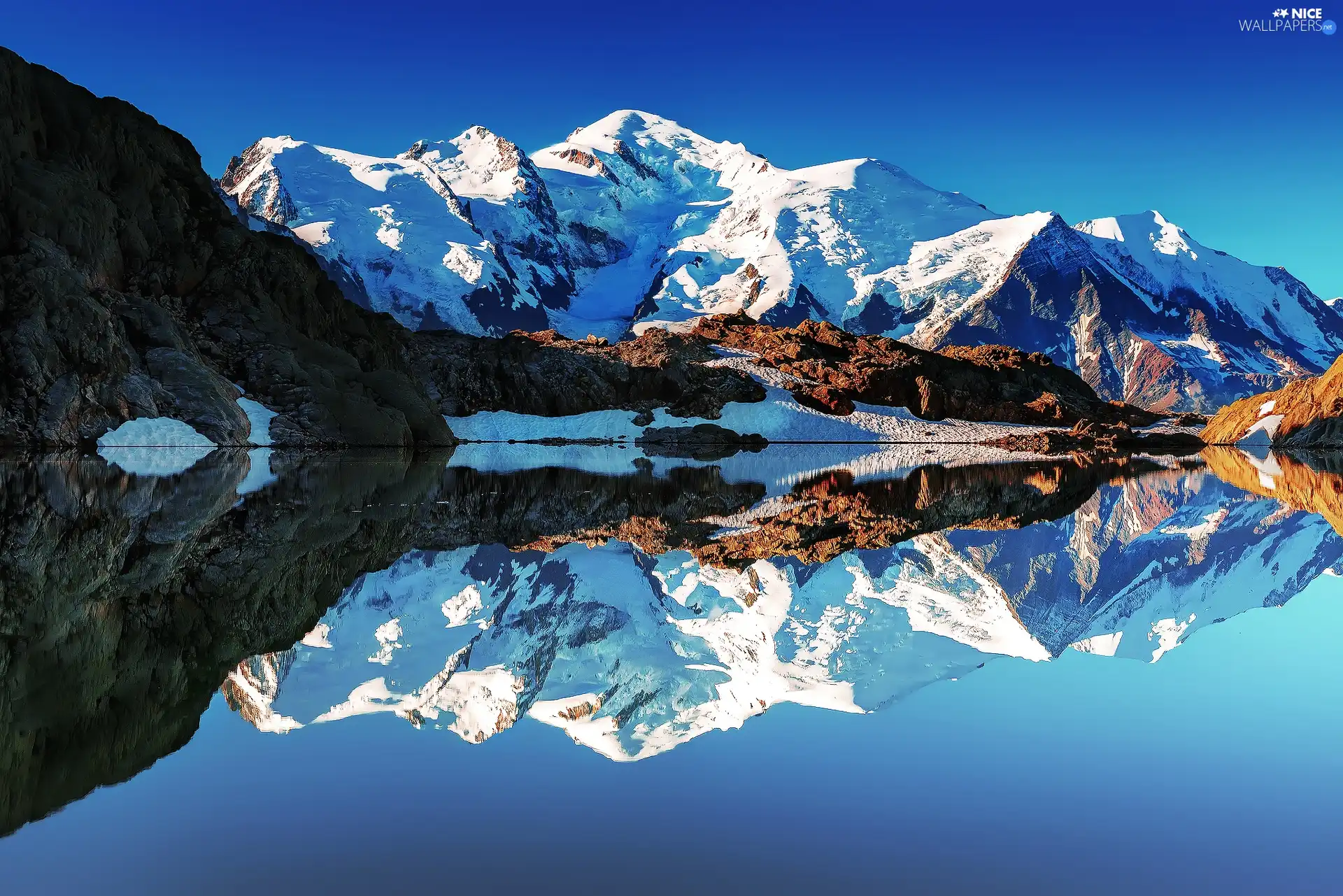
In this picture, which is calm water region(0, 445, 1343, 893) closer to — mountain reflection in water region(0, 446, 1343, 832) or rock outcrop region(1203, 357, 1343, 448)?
mountain reflection in water region(0, 446, 1343, 832)

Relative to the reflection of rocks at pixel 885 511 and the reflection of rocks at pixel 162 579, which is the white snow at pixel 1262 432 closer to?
the reflection of rocks at pixel 885 511

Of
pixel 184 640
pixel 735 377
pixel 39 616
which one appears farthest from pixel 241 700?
pixel 735 377

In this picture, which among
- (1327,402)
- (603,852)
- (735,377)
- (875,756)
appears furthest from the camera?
(735,377)

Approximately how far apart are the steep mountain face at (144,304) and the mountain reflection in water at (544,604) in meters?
27.9

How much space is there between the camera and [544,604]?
11.4 metres

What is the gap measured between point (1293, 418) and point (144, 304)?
91.3 metres

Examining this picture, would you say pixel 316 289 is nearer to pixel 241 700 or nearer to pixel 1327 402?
pixel 241 700

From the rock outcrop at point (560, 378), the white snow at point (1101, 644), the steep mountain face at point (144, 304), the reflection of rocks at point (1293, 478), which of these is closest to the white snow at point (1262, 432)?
the reflection of rocks at point (1293, 478)

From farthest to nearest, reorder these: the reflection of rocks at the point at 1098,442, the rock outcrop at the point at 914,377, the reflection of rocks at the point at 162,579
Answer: the rock outcrop at the point at 914,377, the reflection of rocks at the point at 1098,442, the reflection of rocks at the point at 162,579

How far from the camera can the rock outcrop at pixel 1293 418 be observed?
309ft

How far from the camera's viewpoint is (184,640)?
8.73m

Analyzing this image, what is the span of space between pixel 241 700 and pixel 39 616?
127 inches

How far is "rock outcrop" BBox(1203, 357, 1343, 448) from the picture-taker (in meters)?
94.2

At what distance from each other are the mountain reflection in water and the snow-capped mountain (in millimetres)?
42
